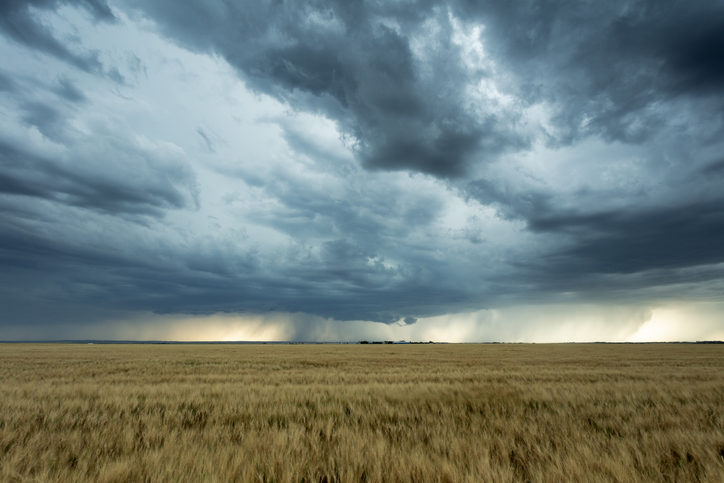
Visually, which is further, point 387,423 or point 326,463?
point 387,423

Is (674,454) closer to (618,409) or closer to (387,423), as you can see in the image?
(618,409)

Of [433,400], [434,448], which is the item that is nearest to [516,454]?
[434,448]

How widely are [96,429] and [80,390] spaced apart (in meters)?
6.10

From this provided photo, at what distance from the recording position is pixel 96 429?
19.1 feet

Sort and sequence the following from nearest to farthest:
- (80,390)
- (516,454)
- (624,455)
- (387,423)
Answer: (624,455)
(516,454)
(387,423)
(80,390)

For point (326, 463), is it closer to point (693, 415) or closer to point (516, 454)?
point (516, 454)

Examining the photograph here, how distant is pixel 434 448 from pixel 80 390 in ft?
36.4

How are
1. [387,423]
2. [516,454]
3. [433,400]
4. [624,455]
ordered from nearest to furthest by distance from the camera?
[624,455], [516,454], [387,423], [433,400]

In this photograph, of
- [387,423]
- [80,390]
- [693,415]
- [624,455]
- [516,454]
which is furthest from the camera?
[80,390]

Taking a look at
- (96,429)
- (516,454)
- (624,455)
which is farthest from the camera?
(96,429)

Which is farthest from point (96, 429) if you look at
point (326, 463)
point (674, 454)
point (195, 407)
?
point (674, 454)

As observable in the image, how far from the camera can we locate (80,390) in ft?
33.8

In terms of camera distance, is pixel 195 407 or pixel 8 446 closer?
pixel 8 446

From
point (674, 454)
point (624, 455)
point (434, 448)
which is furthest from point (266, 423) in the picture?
point (674, 454)
